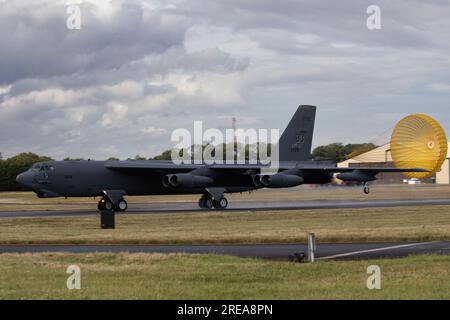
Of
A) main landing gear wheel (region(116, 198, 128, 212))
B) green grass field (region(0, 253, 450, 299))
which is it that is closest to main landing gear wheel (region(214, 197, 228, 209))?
main landing gear wheel (region(116, 198, 128, 212))

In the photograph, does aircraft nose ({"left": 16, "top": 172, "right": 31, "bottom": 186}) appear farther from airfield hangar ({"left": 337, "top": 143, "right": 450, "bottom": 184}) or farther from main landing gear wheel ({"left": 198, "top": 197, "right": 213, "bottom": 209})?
airfield hangar ({"left": 337, "top": 143, "right": 450, "bottom": 184})

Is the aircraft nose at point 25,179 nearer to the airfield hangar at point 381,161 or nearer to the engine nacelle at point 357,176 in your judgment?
the engine nacelle at point 357,176

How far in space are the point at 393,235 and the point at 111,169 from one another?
2461 cm

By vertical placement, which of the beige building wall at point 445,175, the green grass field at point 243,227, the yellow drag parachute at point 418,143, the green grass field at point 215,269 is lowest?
the green grass field at point 243,227

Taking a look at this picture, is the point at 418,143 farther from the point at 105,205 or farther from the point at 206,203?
the point at 105,205

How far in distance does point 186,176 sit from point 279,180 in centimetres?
630

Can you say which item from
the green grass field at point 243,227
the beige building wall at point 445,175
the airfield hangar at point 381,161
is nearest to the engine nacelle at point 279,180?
the green grass field at point 243,227

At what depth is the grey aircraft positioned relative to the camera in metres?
45.2

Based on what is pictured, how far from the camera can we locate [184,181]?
47.7 m

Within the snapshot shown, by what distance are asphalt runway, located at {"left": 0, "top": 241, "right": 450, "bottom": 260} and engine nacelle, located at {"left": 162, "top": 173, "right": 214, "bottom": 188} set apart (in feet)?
75.7

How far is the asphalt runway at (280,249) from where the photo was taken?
A: 2078 centimetres

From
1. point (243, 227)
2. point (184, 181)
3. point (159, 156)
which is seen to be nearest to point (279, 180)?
point (184, 181)
